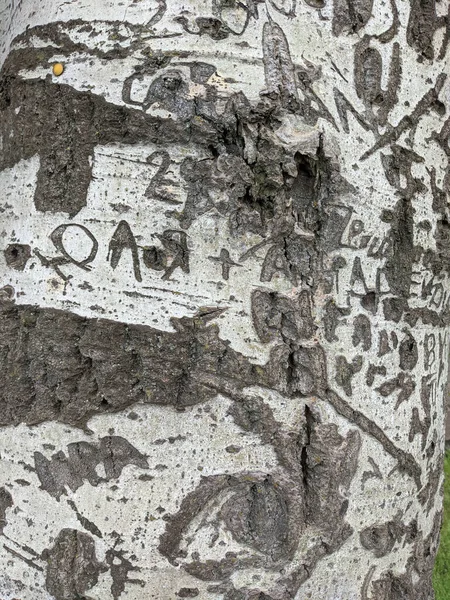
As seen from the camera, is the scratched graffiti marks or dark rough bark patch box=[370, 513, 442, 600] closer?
the scratched graffiti marks

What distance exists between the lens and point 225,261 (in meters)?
0.90

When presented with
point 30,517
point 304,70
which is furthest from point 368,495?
point 304,70

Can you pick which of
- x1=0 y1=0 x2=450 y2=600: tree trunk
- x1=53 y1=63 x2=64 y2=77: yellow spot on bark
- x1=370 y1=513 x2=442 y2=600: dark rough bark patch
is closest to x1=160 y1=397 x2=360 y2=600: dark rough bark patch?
x1=0 y1=0 x2=450 y2=600: tree trunk

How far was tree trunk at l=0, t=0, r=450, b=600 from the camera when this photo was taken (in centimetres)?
90

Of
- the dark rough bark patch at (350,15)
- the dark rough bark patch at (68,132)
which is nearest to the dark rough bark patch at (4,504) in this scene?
the dark rough bark patch at (68,132)

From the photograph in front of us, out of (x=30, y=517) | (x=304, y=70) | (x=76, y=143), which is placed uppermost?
(x=304, y=70)

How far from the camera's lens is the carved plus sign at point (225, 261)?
2.95 ft

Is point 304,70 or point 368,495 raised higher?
point 304,70

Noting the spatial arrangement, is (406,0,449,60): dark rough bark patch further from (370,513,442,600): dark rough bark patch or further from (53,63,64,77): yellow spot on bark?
(370,513,442,600): dark rough bark patch

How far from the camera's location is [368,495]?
97 centimetres

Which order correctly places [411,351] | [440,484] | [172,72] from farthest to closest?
[440,484]
[411,351]
[172,72]

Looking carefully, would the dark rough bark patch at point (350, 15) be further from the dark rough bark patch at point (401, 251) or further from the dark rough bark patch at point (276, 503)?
the dark rough bark patch at point (276, 503)

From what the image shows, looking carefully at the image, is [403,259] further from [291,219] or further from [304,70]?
[304,70]

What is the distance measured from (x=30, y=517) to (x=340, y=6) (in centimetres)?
82
